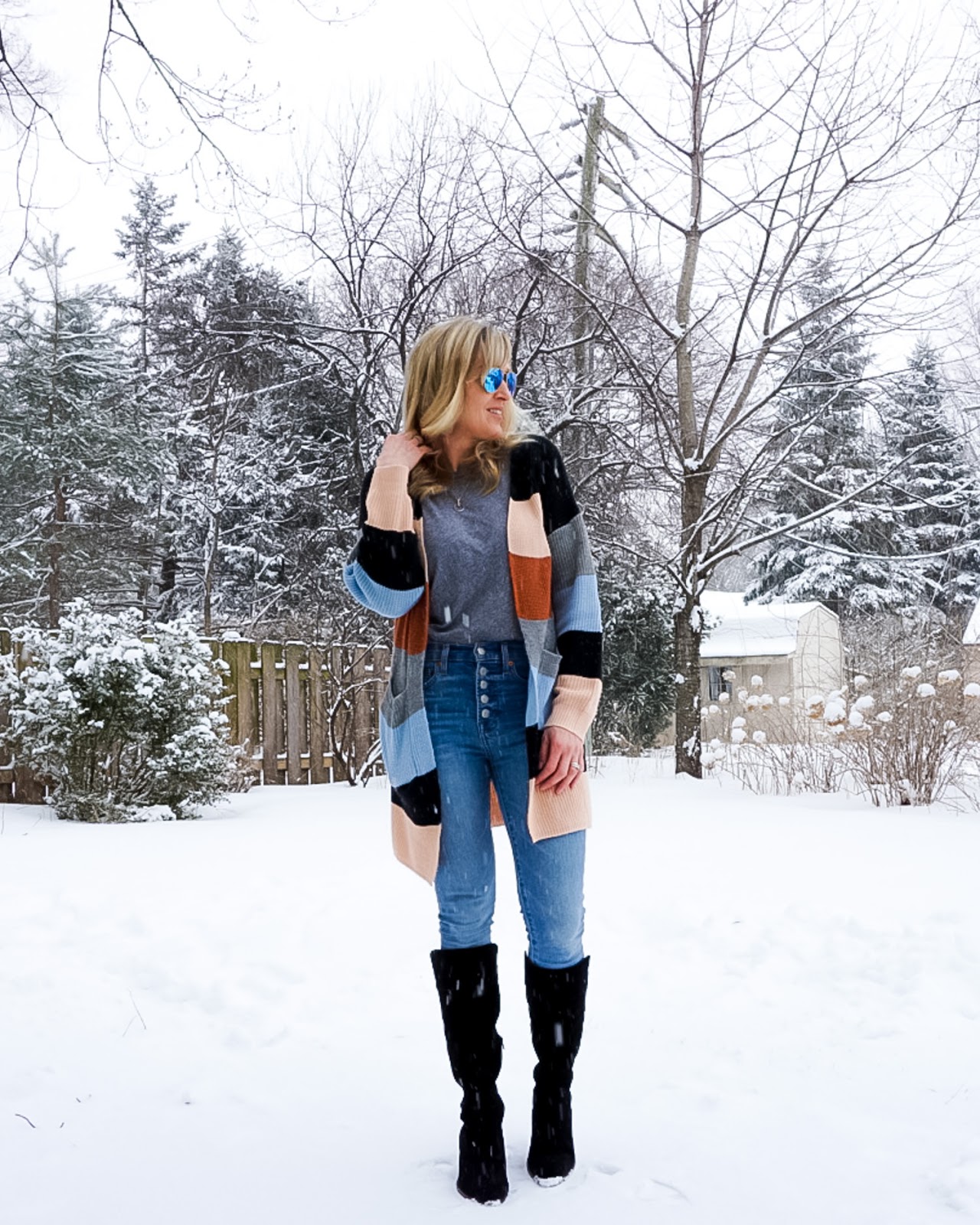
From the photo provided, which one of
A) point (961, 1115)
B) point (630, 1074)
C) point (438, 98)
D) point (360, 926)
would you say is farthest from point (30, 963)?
point (438, 98)

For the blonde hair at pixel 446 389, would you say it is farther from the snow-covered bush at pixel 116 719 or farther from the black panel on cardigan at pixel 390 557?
the snow-covered bush at pixel 116 719

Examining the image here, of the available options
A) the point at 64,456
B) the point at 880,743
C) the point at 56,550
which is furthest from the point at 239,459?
the point at 880,743

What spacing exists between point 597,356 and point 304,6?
695 centimetres

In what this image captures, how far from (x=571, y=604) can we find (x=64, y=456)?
13315mm

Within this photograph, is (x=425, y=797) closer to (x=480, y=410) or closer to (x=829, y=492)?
(x=480, y=410)

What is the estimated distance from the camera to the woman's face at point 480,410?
2.04m

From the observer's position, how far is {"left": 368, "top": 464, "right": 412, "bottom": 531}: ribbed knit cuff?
1947 mm

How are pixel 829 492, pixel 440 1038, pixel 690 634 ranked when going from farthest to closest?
pixel 829 492 → pixel 690 634 → pixel 440 1038

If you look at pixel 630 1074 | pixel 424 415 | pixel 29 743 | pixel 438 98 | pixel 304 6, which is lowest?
pixel 630 1074

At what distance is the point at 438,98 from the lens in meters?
8.06

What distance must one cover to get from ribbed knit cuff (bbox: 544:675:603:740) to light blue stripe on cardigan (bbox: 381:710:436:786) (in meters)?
0.23

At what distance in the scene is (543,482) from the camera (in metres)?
2.04

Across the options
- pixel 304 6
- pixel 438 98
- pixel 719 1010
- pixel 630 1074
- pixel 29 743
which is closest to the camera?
pixel 630 1074

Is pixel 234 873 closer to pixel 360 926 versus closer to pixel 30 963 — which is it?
pixel 360 926
